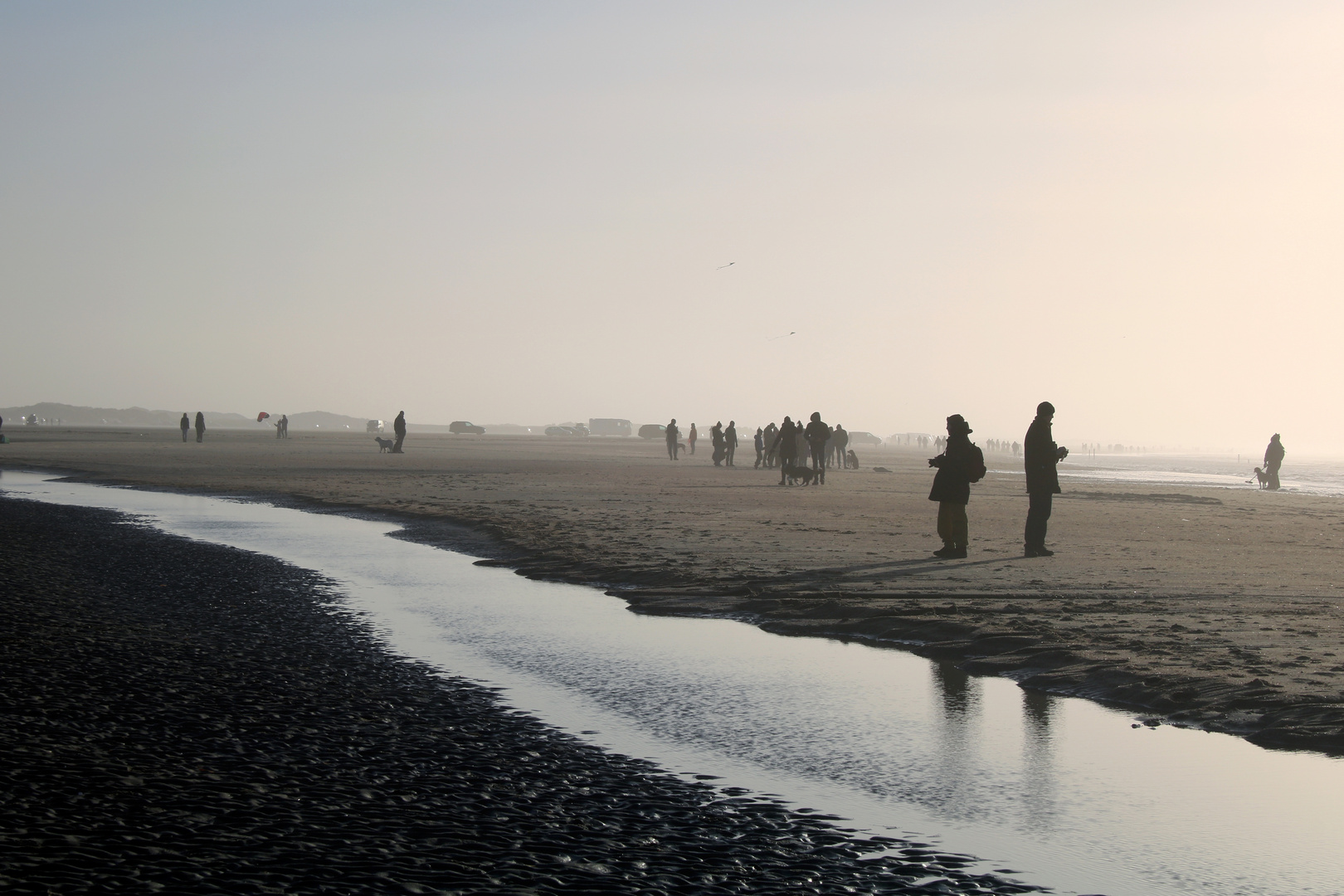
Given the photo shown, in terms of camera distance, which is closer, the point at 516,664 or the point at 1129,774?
the point at 1129,774

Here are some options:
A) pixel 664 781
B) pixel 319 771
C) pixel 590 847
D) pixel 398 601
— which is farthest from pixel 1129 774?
pixel 398 601

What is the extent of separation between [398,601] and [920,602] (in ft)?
17.1

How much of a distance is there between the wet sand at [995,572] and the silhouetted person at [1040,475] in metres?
0.38

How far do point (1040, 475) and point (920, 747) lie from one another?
34.7ft

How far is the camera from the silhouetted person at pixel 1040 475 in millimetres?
16016

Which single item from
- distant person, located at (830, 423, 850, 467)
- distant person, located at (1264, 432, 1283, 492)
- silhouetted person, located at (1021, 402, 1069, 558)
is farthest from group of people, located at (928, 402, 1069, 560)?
distant person, located at (830, 423, 850, 467)

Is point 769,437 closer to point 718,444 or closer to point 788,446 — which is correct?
point 718,444

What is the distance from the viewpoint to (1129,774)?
6000mm

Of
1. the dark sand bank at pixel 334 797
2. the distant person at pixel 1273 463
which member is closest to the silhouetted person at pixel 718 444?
the distant person at pixel 1273 463

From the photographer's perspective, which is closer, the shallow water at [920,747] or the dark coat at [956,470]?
the shallow water at [920,747]

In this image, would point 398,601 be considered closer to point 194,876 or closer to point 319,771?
point 319,771

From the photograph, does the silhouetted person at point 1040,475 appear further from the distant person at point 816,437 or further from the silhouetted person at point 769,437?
the silhouetted person at point 769,437

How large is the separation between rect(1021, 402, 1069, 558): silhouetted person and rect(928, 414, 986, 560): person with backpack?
744 millimetres

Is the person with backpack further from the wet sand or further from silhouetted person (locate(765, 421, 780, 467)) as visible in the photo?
silhouetted person (locate(765, 421, 780, 467))
